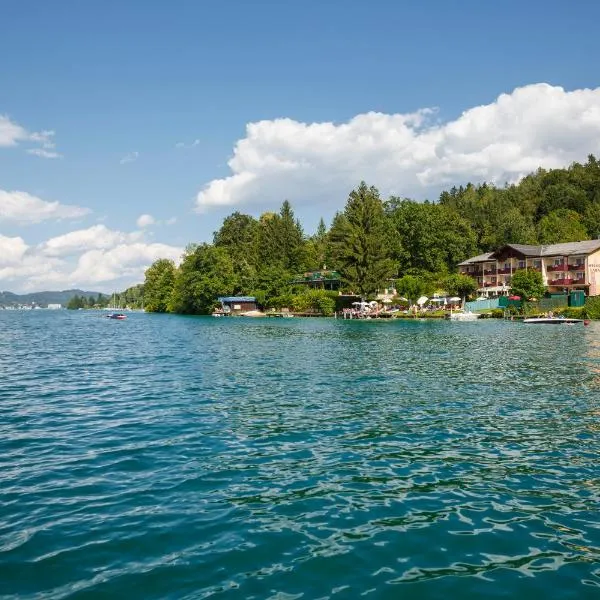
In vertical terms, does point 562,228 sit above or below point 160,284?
above

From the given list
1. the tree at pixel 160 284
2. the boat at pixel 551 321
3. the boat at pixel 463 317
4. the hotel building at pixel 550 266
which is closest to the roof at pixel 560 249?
the hotel building at pixel 550 266

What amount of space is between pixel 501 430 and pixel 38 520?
1193 centimetres

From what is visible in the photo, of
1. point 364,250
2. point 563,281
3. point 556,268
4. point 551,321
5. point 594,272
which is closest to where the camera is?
point 551,321

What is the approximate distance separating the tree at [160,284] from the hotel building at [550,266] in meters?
92.7

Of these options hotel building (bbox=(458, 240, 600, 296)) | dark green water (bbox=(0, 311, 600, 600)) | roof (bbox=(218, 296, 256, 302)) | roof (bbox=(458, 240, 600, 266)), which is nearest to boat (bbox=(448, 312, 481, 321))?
hotel building (bbox=(458, 240, 600, 296))

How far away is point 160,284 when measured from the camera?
568 feet

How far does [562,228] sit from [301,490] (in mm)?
144744

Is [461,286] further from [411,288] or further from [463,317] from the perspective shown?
[463,317]

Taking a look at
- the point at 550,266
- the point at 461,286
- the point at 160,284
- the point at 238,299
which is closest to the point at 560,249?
the point at 550,266

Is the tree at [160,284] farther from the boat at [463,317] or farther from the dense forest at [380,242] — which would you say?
the boat at [463,317]

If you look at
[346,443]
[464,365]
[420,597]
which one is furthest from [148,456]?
[464,365]

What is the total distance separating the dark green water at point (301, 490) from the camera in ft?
23.9

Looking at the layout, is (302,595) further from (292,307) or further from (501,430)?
(292,307)

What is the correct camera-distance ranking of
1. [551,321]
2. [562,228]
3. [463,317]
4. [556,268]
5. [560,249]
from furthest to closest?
[562,228], [560,249], [556,268], [463,317], [551,321]
